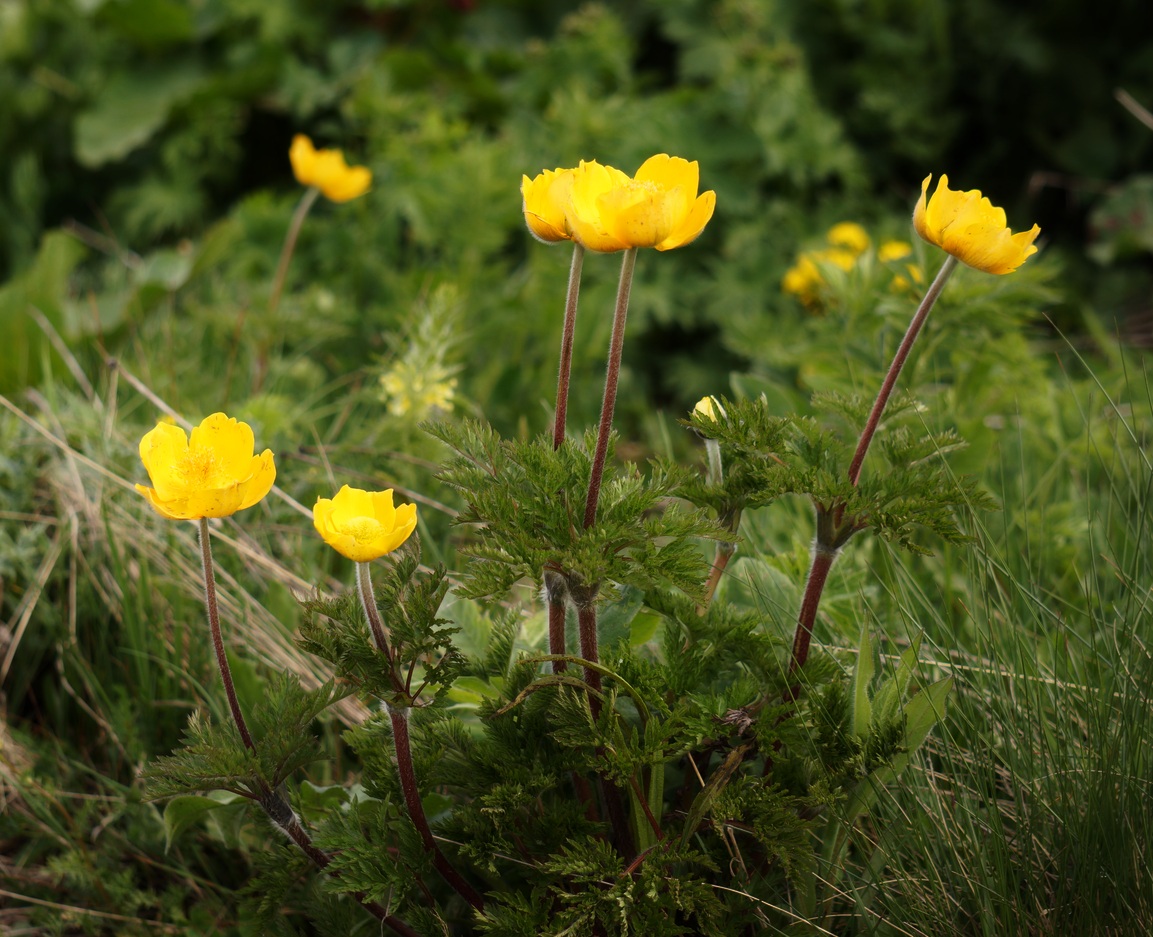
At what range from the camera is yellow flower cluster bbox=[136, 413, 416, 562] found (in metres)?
1.02

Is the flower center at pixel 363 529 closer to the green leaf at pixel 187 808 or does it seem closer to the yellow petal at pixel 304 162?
the green leaf at pixel 187 808

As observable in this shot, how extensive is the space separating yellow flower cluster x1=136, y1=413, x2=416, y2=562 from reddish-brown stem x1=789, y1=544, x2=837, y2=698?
0.43 meters

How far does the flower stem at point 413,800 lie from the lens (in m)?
1.10

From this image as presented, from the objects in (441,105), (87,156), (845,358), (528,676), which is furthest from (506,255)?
(528,676)

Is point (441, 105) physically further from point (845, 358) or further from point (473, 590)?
point (473, 590)

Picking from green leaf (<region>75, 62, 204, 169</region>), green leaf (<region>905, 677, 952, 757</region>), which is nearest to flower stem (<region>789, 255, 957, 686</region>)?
green leaf (<region>905, 677, 952, 757</region>)

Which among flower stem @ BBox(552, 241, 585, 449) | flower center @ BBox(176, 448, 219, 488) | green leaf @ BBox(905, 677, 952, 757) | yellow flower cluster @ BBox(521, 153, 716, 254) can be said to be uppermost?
yellow flower cluster @ BBox(521, 153, 716, 254)

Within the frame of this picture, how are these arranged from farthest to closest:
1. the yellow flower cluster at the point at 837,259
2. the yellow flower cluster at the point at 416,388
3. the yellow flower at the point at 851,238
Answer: the yellow flower at the point at 851,238 < the yellow flower cluster at the point at 837,259 < the yellow flower cluster at the point at 416,388

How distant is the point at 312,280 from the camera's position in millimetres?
3197

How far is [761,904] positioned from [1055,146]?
3.51 metres

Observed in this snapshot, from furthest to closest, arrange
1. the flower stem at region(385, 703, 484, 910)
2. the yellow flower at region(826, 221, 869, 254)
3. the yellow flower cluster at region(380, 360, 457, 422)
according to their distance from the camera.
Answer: the yellow flower at region(826, 221, 869, 254) < the yellow flower cluster at region(380, 360, 457, 422) < the flower stem at region(385, 703, 484, 910)

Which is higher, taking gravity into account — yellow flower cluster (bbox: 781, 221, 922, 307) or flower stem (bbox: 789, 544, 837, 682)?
flower stem (bbox: 789, 544, 837, 682)

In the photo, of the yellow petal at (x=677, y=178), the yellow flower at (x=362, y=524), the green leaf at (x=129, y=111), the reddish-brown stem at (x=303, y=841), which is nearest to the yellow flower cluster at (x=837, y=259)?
the yellow petal at (x=677, y=178)

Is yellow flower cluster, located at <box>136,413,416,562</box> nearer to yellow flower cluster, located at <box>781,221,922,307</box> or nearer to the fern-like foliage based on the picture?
the fern-like foliage
